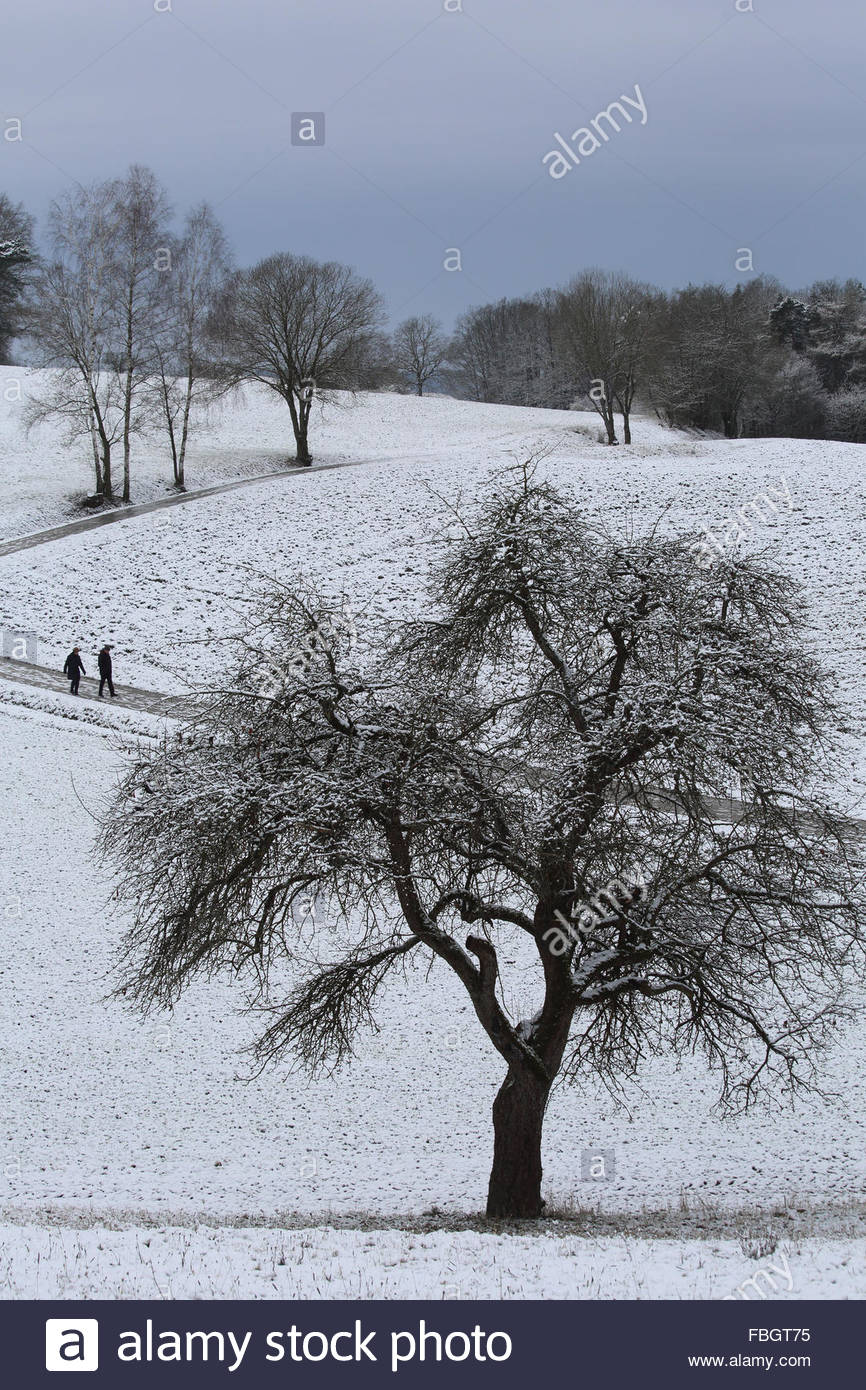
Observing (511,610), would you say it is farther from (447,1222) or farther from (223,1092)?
(223,1092)

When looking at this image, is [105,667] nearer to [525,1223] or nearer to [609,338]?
[525,1223]

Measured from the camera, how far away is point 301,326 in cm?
5509

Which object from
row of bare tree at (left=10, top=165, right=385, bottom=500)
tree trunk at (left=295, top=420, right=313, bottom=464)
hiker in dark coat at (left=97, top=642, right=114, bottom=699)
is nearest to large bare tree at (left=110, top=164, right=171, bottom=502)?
row of bare tree at (left=10, top=165, right=385, bottom=500)

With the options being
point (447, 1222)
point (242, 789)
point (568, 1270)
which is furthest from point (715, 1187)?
point (242, 789)

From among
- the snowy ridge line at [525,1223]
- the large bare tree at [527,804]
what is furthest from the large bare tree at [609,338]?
the snowy ridge line at [525,1223]

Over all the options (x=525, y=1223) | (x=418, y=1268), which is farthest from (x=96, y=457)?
(x=418, y=1268)

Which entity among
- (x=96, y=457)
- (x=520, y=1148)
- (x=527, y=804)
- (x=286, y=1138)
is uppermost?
(x=96, y=457)

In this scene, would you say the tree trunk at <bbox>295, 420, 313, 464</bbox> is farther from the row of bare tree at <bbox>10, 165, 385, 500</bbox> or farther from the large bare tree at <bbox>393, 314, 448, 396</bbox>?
the large bare tree at <bbox>393, 314, 448, 396</bbox>

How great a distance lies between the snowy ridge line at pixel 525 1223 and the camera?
9.97 m

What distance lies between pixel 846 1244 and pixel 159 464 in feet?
177

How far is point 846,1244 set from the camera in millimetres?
8555

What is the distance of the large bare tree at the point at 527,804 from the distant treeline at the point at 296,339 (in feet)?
131

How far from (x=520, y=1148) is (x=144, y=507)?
4345 centimetres
